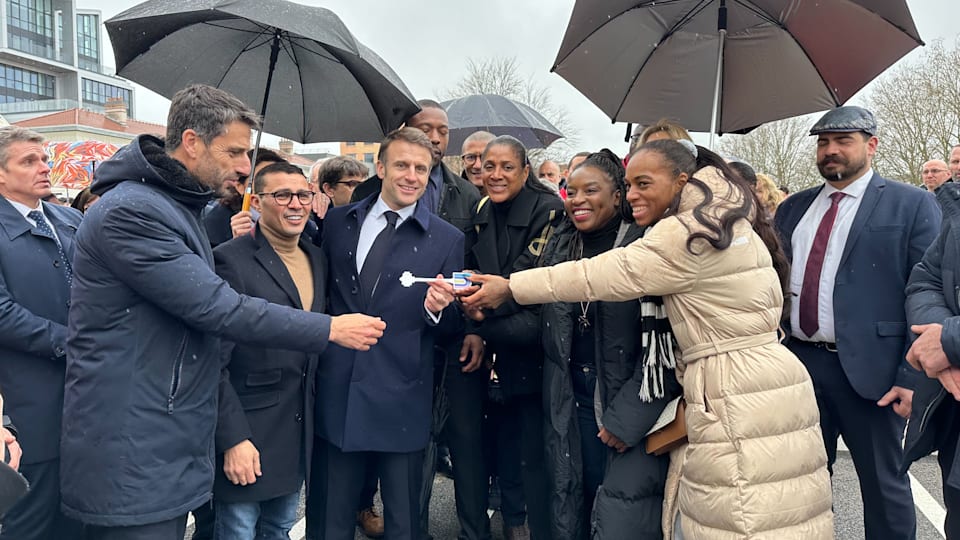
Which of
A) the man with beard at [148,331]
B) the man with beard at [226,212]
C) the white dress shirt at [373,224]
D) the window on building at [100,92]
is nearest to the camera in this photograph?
the man with beard at [148,331]

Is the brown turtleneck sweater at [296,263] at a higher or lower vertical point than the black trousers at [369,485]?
higher

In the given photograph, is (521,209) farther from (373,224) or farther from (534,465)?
(534,465)

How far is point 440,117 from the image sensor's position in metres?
4.57

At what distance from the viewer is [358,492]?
321 cm

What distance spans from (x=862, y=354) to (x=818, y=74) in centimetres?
153

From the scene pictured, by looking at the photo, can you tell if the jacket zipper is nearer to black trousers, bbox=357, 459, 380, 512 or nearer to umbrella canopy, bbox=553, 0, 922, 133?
black trousers, bbox=357, 459, 380, 512

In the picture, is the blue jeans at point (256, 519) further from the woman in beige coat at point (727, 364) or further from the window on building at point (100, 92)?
the window on building at point (100, 92)

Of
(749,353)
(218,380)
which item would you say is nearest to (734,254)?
(749,353)

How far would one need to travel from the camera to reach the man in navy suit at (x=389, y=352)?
10.1 feet

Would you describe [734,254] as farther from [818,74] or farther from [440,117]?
[440,117]

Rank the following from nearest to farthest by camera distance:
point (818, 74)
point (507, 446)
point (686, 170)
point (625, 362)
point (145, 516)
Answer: point (145, 516) < point (686, 170) < point (625, 362) < point (818, 74) < point (507, 446)

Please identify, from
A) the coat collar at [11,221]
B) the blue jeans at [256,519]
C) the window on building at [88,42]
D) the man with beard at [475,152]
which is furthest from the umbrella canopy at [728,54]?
the window on building at [88,42]

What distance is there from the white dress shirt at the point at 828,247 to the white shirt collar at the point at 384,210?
195 centimetres

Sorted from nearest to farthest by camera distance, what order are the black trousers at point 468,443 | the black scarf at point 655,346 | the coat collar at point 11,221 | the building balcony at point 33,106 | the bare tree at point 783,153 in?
the black scarf at point 655,346 < the coat collar at point 11,221 < the black trousers at point 468,443 < the bare tree at point 783,153 < the building balcony at point 33,106
